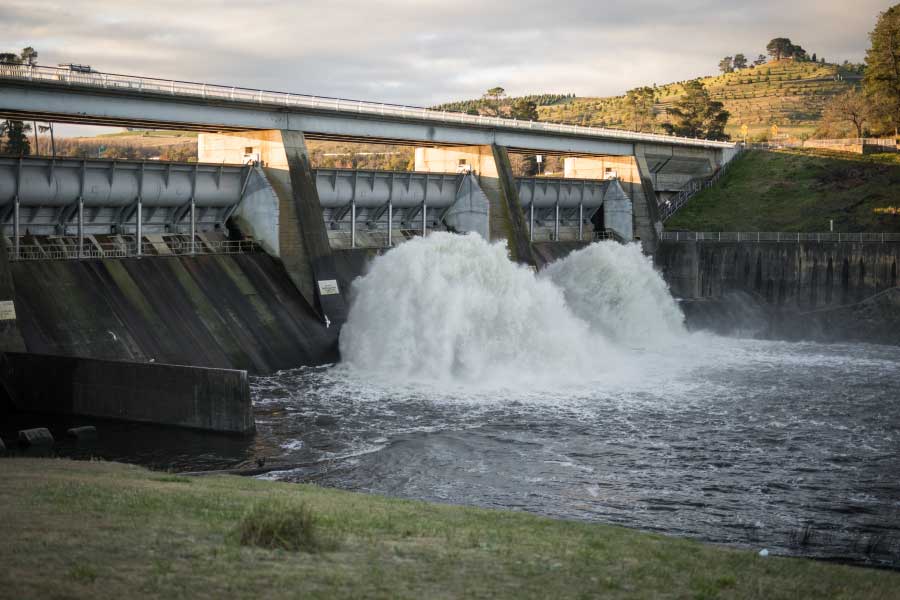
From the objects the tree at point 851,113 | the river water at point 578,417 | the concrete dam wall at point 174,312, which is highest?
the tree at point 851,113

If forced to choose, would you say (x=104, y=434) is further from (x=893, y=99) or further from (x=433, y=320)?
(x=893, y=99)

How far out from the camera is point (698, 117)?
96.2 m

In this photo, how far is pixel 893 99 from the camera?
79750 millimetres

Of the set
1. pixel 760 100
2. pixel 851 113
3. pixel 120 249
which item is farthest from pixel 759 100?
pixel 120 249

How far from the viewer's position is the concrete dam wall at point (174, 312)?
29.5m

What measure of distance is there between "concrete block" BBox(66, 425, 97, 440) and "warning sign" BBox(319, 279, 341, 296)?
622 inches

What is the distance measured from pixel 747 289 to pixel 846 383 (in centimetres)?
2032

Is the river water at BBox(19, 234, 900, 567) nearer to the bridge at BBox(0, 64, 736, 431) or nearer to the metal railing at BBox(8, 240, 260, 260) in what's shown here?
the bridge at BBox(0, 64, 736, 431)

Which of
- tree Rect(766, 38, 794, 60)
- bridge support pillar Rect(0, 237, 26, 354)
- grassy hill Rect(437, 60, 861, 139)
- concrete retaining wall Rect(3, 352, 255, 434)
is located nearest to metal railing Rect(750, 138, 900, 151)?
grassy hill Rect(437, 60, 861, 139)

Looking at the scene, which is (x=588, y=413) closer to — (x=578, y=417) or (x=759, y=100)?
(x=578, y=417)

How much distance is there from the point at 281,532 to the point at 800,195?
58.6 m

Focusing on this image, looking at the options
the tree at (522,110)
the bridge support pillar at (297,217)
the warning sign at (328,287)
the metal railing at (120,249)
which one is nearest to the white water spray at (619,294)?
the warning sign at (328,287)

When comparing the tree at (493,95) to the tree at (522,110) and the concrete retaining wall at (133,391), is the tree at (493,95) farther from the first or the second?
the concrete retaining wall at (133,391)

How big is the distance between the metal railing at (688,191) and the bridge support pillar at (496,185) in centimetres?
1696
